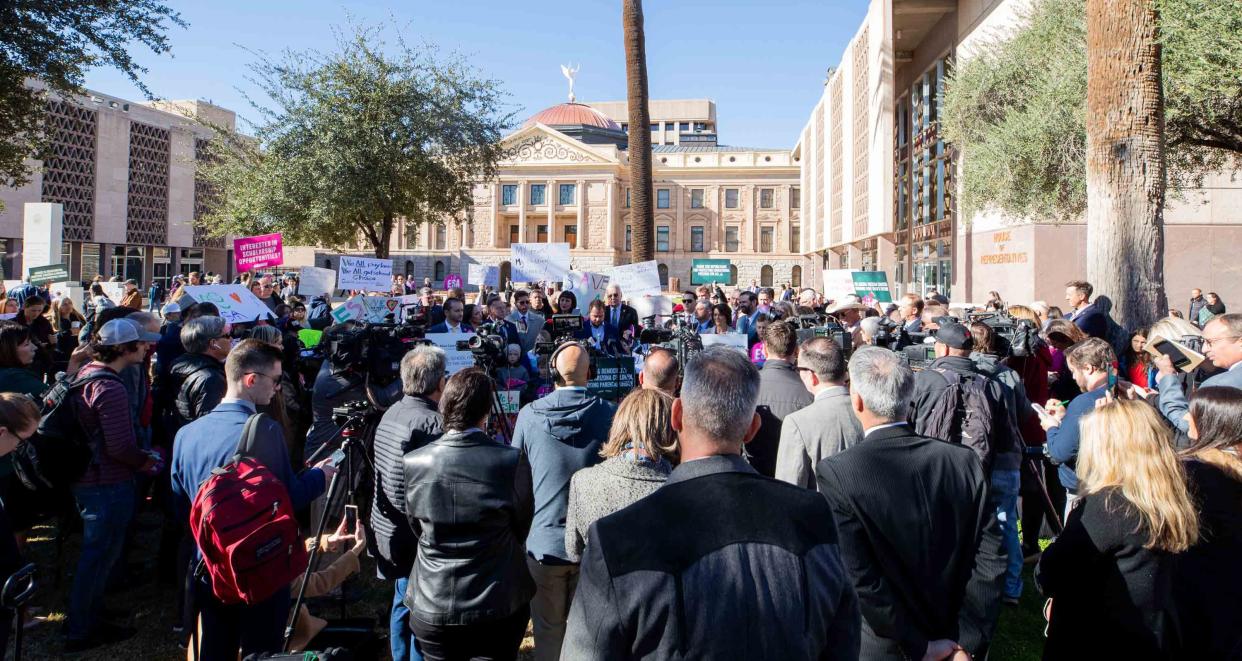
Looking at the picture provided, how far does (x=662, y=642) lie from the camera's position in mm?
1540

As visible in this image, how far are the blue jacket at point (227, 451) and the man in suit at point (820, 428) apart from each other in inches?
87.0

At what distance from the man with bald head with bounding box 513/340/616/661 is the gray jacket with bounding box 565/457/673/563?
0.53 meters

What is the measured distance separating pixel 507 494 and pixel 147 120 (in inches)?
2155

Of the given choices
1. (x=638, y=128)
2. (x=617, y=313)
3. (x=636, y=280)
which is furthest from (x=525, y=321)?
(x=638, y=128)

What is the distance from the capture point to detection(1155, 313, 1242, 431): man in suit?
426 centimetres

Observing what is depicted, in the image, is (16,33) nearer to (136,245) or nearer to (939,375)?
(939,375)

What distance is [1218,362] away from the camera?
4.45 meters

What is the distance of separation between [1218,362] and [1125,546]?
2.78m

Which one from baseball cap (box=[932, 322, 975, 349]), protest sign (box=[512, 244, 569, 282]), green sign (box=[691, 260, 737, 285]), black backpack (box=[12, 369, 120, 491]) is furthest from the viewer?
green sign (box=[691, 260, 737, 285])

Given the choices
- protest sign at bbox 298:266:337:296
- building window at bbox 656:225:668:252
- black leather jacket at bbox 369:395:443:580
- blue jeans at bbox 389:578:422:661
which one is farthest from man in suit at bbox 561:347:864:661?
building window at bbox 656:225:668:252

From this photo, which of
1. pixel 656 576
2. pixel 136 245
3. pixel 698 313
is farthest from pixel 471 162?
pixel 136 245

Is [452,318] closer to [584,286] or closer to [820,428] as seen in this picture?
[584,286]

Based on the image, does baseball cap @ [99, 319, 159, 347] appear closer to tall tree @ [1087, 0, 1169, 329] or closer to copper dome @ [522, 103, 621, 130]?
tall tree @ [1087, 0, 1169, 329]

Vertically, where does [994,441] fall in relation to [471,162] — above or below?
below
